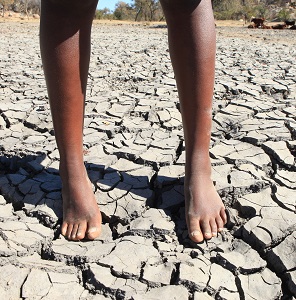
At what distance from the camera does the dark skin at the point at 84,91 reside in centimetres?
135

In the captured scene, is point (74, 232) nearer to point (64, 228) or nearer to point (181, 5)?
point (64, 228)

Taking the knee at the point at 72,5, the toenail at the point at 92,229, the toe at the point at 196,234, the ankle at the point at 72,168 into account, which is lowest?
the toenail at the point at 92,229

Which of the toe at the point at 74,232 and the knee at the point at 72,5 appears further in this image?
the toe at the point at 74,232

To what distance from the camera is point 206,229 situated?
1.46m

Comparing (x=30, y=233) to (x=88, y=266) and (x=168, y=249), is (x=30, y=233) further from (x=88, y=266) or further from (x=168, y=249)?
(x=168, y=249)

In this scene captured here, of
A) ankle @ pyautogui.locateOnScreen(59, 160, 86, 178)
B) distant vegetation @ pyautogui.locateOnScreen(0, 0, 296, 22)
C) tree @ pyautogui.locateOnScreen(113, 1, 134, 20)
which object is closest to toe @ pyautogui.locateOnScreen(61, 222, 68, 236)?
ankle @ pyautogui.locateOnScreen(59, 160, 86, 178)

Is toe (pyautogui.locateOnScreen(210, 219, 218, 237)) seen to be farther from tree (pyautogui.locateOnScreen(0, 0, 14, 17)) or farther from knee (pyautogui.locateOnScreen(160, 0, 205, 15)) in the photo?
tree (pyautogui.locateOnScreen(0, 0, 14, 17))

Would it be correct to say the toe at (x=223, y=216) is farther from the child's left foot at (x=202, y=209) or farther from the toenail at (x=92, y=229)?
the toenail at (x=92, y=229)

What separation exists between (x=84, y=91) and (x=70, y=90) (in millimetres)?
63

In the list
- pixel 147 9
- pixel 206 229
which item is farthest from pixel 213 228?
pixel 147 9

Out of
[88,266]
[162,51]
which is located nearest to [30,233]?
[88,266]

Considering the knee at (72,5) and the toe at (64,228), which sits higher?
the knee at (72,5)

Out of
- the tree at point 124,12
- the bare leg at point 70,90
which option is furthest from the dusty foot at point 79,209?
the tree at point 124,12

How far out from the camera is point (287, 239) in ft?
Result: 4.76
